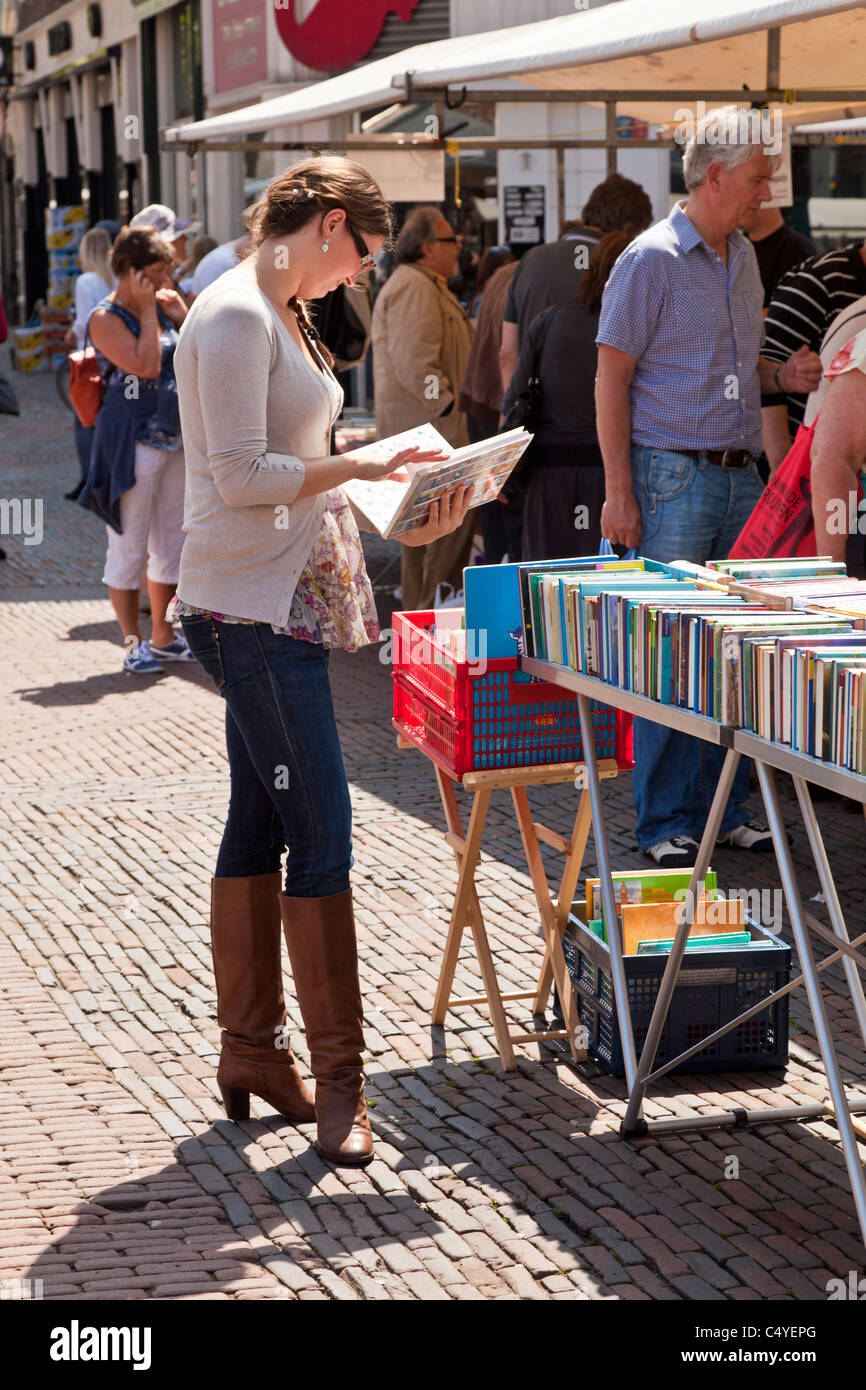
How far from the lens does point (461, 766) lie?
13.9ft

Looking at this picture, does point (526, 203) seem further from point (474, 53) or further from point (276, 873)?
point (276, 873)

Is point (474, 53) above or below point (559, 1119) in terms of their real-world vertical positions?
above

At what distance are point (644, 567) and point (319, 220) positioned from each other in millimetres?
1162

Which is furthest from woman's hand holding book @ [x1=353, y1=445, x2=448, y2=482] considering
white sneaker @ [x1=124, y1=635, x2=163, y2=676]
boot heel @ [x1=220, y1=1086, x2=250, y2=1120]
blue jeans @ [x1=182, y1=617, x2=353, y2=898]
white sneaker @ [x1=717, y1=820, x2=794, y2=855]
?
white sneaker @ [x1=124, y1=635, x2=163, y2=676]

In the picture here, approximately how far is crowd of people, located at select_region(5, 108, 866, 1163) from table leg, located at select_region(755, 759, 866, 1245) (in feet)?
3.06

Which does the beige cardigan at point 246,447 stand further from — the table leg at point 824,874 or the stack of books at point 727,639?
the table leg at point 824,874

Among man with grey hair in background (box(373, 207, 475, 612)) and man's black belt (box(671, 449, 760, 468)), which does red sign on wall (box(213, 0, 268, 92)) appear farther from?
man's black belt (box(671, 449, 760, 468))

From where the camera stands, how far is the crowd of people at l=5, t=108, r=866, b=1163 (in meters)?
3.73

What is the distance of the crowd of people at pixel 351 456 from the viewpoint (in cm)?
373

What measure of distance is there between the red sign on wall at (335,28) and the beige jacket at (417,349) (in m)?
9.41

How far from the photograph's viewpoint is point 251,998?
162 inches

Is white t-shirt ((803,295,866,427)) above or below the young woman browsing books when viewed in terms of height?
above

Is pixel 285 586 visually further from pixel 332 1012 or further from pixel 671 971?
pixel 671 971

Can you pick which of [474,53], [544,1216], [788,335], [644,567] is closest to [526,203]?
[474,53]
